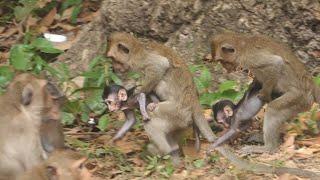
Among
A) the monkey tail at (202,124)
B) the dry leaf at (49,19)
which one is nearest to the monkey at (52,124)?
the monkey tail at (202,124)

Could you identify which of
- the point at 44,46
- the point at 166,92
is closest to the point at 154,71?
the point at 166,92

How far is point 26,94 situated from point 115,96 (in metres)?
1.13

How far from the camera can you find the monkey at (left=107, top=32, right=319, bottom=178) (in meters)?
8.09

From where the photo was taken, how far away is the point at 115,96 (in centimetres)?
822

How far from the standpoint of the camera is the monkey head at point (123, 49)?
8.42 m

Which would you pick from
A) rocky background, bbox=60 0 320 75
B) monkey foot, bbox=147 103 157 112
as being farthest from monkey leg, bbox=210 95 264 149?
rocky background, bbox=60 0 320 75

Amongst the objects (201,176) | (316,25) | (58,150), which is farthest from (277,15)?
(58,150)

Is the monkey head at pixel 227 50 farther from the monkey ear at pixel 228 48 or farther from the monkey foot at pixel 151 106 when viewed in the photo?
the monkey foot at pixel 151 106

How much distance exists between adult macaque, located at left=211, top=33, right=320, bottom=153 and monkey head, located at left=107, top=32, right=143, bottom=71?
0.79 metres

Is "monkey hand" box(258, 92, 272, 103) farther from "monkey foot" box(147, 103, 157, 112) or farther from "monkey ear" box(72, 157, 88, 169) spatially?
"monkey ear" box(72, 157, 88, 169)

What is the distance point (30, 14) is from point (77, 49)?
193cm

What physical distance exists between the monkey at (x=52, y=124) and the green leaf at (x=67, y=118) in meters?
1.41

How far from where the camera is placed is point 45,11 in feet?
41.3

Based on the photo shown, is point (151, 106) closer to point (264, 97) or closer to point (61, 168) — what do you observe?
point (264, 97)
